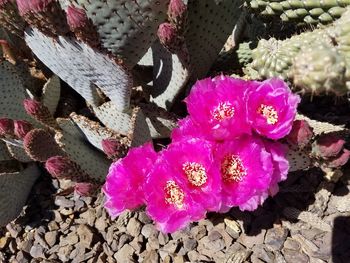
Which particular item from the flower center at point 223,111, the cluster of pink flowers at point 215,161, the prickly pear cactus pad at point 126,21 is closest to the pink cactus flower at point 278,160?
the cluster of pink flowers at point 215,161

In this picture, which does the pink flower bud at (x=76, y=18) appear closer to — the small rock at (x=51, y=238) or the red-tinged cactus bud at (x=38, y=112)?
the red-tinged cactus bud at (x=38, y=112)

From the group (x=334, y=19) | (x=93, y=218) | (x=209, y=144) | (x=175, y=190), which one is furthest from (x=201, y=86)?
(x=93, y=218)

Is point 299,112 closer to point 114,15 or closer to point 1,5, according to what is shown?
point 114,15

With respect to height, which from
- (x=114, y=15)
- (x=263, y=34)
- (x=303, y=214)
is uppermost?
(x=114, y=15)

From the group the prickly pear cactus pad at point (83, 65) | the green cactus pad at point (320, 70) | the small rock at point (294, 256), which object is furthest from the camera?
the small rock at point (294, 256)

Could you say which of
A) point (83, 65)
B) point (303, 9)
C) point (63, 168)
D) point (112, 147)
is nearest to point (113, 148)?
point (112, 147)

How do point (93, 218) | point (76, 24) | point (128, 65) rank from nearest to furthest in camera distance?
point (76, 24)
point (128, 65)
point (93, 218)

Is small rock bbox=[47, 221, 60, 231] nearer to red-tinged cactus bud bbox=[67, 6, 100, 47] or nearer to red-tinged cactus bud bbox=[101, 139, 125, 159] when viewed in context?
red-tinged cactus bud bbox=[101, 139, 125, 159]

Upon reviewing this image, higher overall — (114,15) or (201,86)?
(114,15)

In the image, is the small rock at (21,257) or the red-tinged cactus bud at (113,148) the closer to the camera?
the red-tinged cactus bud at (113,148)
